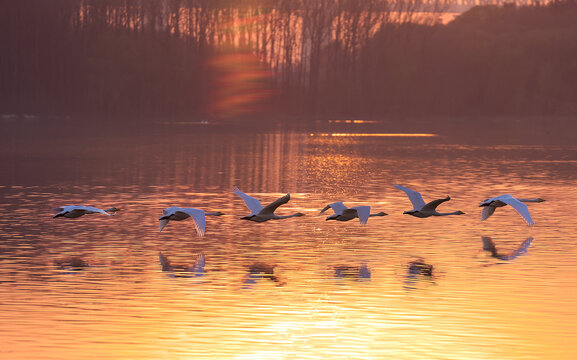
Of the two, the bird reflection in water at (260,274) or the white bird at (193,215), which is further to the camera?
the white bird at (193,215)

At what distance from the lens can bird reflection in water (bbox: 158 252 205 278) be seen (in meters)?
22.7

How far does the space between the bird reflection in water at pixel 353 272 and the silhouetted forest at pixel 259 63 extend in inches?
4552

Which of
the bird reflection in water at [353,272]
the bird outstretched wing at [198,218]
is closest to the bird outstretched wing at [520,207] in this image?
the bird reflection in water at [353,272]

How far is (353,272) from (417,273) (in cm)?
135

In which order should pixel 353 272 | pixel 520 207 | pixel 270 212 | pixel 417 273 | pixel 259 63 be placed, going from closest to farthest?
pixel 417 273 < pixel 353 272 < pixel 270 212 < pixel 520 207 < pixel 259 63

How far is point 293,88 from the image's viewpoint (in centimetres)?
15738

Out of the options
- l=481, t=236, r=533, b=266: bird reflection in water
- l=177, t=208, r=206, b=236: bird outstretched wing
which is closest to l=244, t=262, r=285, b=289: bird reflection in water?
l=177, t=208, r=206, b=236: bird outstretched wing

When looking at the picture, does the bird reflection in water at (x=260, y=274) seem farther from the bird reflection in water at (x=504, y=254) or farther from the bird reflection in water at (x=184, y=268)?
the bird reflection in water at (x=504, y=254)

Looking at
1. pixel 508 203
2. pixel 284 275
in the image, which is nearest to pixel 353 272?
pixel 284 275

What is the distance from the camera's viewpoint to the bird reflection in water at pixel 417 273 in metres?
A: 21.8

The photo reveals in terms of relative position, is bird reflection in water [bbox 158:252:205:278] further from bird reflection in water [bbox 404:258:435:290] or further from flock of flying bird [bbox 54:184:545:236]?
bird reflection in water [bbox 404:258:435:290]

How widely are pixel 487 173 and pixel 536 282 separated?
3348 cm

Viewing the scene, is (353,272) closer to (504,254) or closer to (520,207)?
(504,254)

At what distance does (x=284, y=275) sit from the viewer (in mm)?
22734
